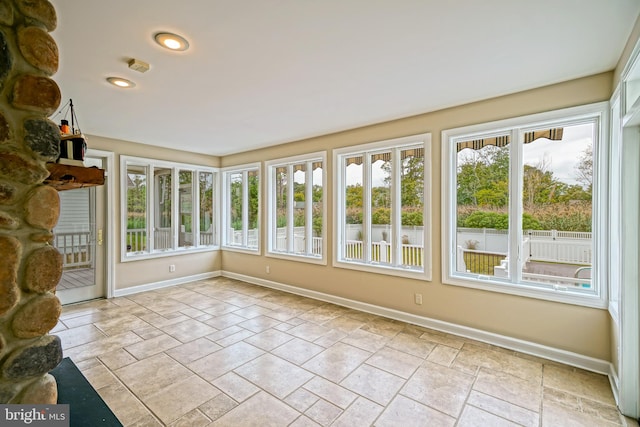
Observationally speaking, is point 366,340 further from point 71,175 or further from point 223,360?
point 71,175

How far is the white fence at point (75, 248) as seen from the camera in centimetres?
467

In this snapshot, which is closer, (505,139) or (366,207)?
(505,139)

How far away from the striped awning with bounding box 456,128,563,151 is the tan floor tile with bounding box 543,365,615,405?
7.17ft

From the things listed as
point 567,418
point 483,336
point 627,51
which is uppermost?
point 627,51

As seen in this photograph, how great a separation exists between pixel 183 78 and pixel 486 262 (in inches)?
145

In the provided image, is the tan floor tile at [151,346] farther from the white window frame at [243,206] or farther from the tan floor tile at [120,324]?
the white window frame at [243,206]

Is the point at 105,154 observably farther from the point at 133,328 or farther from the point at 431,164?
the point at 431,164

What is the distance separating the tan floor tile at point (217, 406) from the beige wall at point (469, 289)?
2401 millimetres

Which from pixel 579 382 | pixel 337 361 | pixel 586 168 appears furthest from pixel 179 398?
pixel 586 168

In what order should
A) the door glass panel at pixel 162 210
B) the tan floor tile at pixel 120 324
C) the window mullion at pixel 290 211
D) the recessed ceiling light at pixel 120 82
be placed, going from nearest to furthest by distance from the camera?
the recessed ceiling light at pixel 120 82 < the tan floor tile at pixel 120 324 < the window mullion at pixel 290 211 < the door glass panel at pixel 162 210

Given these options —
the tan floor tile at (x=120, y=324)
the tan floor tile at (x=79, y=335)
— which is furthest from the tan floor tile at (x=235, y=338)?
the tan floor tile at (x=79, y=335)

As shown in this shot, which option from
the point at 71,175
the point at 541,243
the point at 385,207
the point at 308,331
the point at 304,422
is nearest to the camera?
the point at 71,175

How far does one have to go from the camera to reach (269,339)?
3443 millimetres

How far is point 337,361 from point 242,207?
4.15 meters
